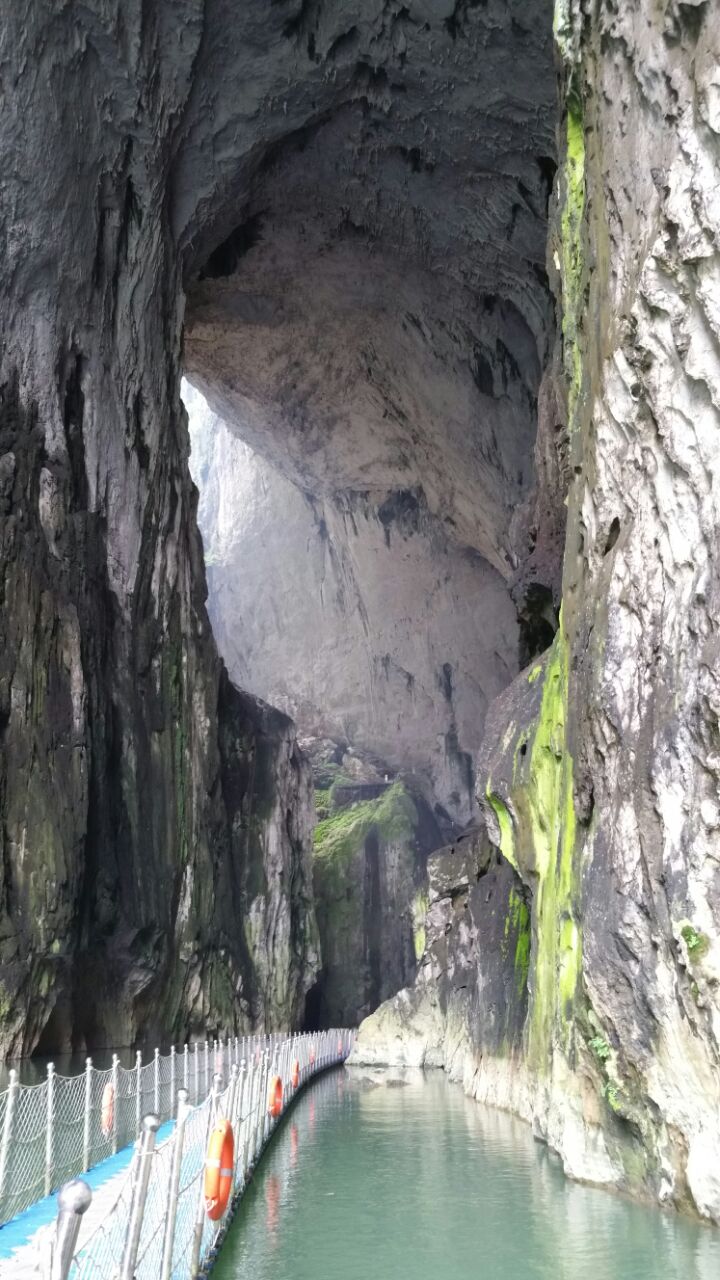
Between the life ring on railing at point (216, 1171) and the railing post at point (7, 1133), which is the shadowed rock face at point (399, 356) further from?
the railing post at point (7, 1133)

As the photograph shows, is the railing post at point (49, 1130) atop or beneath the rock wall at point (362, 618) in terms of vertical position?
beneath

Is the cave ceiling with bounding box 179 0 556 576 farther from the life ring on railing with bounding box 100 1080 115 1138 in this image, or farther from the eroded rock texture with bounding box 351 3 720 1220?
the life ring on railing with bounding box 100 1080 115 1138

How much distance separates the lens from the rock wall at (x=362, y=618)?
153 feet

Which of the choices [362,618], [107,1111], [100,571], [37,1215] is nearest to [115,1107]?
[107,1111]

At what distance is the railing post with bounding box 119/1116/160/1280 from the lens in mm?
4906

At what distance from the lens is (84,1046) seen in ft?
73.2

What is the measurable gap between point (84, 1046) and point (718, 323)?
64.0ft

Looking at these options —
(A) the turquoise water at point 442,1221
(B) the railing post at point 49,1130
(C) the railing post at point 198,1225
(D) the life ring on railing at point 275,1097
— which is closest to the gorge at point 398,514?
(A) the turquoise water at point 442,1221

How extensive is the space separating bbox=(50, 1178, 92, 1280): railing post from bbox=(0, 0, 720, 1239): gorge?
5992mm

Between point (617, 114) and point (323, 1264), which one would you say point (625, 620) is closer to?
point (617, 114)

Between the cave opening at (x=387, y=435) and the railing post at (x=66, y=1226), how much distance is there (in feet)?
50.8

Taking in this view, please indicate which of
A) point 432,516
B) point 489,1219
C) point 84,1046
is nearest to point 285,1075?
point 84,1046

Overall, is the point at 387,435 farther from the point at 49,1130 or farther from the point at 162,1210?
the point at 162,1210

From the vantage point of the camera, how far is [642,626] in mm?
10023
